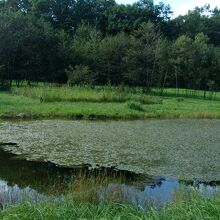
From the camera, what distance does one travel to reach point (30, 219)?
607 cm

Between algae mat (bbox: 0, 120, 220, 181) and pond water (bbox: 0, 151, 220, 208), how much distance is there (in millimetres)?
700

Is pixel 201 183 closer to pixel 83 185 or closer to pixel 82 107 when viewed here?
pixel 83 185

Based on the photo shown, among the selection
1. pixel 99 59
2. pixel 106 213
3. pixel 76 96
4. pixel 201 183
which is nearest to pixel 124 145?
pixel 201 183

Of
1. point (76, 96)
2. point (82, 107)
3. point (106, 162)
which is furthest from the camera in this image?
point (76, 96)

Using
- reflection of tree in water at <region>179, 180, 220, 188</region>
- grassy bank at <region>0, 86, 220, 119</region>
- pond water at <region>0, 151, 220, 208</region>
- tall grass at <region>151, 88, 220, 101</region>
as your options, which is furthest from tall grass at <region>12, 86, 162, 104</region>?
reflection of tree in water at <region>179, 180, 220, 188</region>

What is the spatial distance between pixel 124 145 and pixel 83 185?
6.88m

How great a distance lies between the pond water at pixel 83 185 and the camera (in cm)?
920

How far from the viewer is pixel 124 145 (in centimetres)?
1645

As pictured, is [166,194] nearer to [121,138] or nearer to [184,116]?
[121,138]

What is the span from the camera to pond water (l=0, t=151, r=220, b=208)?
9203 millimetres

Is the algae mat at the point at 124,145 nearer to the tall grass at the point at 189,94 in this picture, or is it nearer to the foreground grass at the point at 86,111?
the foreground grass at the point at 86,111

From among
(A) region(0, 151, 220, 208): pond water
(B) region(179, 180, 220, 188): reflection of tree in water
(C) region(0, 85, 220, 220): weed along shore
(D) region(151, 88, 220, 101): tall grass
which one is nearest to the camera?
(C) region(0, 85, 220, 220): weed along shore

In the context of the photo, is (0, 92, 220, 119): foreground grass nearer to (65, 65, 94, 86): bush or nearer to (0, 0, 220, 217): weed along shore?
(0, 0, 220, 217): weed along shore

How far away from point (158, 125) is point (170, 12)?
8810 centimetres
